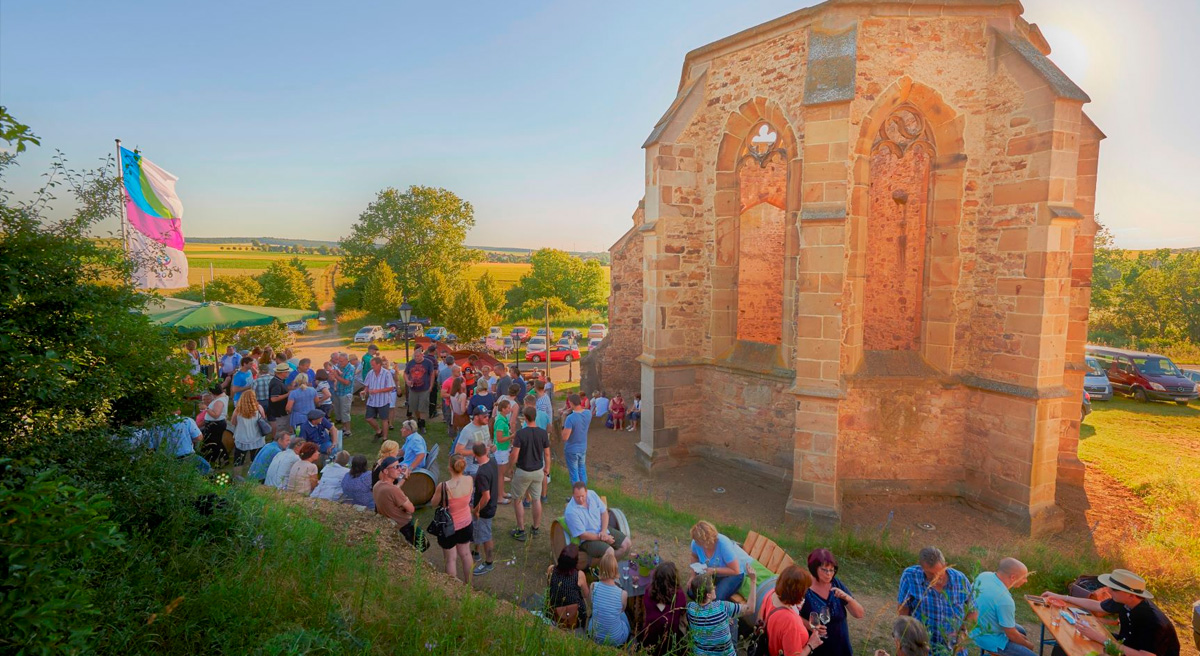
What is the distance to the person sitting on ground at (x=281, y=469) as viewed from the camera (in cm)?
618

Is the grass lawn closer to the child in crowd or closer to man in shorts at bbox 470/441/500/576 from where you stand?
man in shorts at bbox 470/441/500/576

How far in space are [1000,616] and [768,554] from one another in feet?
6.10

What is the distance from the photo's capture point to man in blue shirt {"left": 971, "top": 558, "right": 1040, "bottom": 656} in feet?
14.0

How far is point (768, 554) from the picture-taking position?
5.47 m

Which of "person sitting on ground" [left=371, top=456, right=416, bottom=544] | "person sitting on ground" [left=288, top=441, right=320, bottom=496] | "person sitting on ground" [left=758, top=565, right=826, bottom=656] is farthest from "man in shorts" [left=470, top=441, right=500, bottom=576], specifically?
"person sitting on ground" [left=758, top=565, right=826, bottom=656]

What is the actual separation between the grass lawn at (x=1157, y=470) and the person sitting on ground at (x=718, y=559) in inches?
223

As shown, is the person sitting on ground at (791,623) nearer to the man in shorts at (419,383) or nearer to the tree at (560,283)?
the man in shorts at (419,383)

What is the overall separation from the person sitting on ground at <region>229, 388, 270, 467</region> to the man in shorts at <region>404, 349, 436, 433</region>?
321 cm

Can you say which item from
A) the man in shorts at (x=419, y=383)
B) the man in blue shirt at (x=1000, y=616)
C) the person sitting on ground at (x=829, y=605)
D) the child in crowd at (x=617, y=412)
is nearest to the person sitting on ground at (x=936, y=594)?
the man in blue shirt at (x=1000, y=616)

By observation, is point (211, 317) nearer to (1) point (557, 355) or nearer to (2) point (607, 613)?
(2) point (607, 613)

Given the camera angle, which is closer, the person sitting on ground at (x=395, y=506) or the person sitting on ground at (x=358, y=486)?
the person sitting on ground at (x=395, y=506)

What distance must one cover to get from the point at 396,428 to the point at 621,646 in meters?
8.08

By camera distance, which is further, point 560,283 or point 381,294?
point 560,283

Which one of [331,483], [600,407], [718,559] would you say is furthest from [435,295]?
[718,559]
